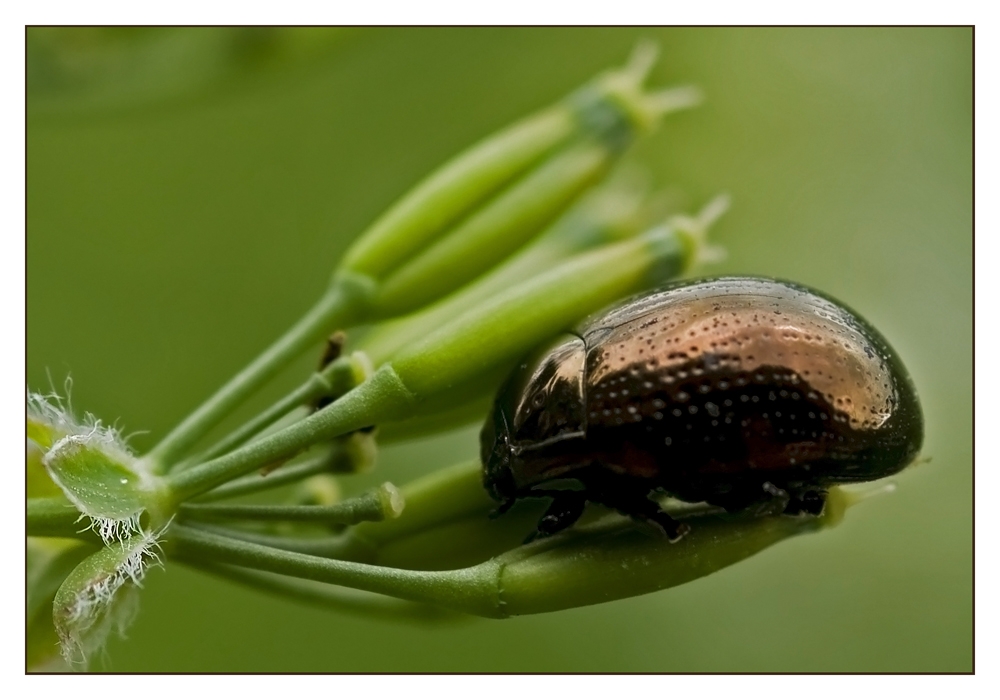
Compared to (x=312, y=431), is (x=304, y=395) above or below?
above

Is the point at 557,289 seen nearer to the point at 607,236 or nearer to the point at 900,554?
the point at 607,236

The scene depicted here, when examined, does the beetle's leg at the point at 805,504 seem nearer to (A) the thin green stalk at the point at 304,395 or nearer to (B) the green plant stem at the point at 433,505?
(B) the green plant stem at the point at 433,505

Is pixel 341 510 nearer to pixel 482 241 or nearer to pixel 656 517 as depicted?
pixel 656 517

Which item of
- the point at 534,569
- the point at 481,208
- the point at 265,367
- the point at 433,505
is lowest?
the point at 534,569

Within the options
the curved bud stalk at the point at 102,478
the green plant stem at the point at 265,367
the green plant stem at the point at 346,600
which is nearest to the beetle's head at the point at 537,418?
the green plant stem at the point at 346,600

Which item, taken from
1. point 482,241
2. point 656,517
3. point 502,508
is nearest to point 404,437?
point 502,508

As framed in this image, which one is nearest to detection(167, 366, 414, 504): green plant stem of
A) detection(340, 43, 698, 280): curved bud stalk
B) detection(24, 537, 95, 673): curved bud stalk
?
detection(24, 537, 95, 673): curved bud stalk
